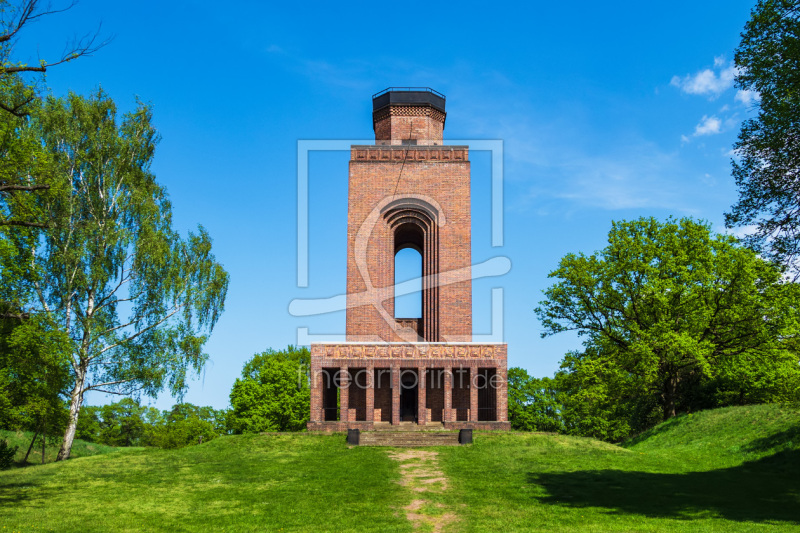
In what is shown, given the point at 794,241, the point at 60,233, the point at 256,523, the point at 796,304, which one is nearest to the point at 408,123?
the point at 60,233

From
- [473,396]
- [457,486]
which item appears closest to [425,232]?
[473,396]

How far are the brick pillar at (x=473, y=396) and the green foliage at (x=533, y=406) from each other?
20.9 m

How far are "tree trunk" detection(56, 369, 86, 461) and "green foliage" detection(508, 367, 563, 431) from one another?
31.1m

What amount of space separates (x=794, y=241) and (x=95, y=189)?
979 inches

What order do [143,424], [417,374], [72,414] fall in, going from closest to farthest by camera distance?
[72,414] → [417,374] → [143,424]

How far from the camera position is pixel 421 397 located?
27.9m

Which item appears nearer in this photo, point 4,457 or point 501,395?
point 4,457

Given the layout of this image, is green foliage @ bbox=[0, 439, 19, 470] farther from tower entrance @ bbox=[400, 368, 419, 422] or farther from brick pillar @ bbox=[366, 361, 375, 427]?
tower entrance @ bbox=[400, 368, 419, 422]

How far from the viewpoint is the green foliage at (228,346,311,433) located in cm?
4750

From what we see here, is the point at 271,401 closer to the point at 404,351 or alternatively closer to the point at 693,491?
the point at 404,351

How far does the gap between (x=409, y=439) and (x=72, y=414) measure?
1277 centimetres

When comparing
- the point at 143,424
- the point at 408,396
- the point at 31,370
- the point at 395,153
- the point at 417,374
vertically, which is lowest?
the point at 143,424

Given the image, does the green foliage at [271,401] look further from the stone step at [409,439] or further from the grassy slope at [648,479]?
the grassy slope at [648,479]

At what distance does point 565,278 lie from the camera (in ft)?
102
